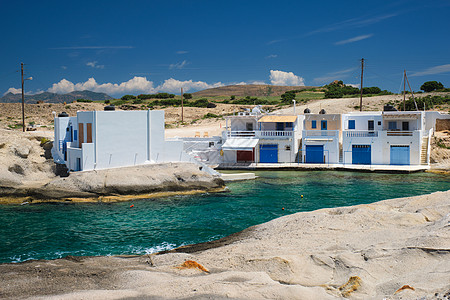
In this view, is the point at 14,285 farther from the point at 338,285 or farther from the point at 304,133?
the point at 304,133

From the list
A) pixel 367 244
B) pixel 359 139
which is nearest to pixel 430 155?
pixel 359 139

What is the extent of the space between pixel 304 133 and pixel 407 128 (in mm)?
10506

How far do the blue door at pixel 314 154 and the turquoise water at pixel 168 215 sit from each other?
802cm

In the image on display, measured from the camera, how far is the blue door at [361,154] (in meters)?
40.7

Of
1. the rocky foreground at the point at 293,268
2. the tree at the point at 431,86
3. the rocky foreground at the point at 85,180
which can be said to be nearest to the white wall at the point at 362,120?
the rocky foreground at the point at 85,180

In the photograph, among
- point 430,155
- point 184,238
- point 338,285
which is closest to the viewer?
point 338,285

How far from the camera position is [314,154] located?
41.8m

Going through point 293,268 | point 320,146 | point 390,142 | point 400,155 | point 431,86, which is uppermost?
point 431,86

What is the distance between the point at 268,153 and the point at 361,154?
9048mm

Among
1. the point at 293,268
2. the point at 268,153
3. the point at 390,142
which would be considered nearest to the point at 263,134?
the point at 268,153

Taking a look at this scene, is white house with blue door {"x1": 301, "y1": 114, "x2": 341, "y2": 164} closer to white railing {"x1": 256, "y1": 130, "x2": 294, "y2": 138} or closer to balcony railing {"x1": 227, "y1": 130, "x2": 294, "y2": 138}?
white railing {"x1": 256, "y1": 130, "x2": 294, "y2": 138}

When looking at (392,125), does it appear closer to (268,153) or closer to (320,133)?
(320,133)

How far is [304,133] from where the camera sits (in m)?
42.0

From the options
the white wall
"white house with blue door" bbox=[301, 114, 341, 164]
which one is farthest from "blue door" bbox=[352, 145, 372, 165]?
the white wall
